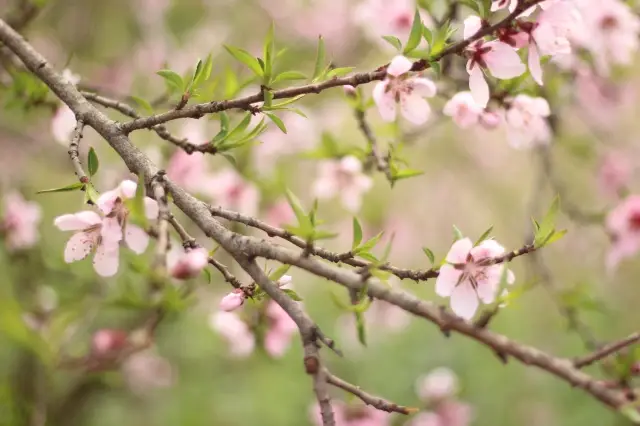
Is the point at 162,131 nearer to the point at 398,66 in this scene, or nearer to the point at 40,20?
the point at 398,66

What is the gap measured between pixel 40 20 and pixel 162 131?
1723mm

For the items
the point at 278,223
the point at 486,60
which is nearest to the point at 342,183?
the point at 278,223

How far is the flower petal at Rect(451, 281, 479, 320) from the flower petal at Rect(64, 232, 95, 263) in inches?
15.7

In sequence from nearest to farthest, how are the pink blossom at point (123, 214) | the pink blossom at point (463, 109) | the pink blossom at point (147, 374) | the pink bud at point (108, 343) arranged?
the pink blossom at point (123, 214) < the pink blossom at point (463, 109) < the pink bud at point (108, 343) < the pink blossom at point (147, 374)

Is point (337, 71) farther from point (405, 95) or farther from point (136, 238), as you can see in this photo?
point (136, 238)

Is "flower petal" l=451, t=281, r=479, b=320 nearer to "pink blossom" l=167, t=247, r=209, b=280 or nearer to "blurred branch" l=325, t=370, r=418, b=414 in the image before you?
"blurred branch" l=325, t=370, r=418, b=414

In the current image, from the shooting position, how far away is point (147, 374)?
2.33 m

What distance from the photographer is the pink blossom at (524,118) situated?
85 centimetres

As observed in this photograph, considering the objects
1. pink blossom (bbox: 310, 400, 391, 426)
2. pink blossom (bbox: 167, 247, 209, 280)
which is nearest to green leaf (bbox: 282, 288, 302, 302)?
pink blossom (bbox: 167, 247, 209, 280)

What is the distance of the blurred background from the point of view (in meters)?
1.48

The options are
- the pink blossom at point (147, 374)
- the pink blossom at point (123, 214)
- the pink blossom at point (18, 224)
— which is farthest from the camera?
the pink blossom at point (147, 374)

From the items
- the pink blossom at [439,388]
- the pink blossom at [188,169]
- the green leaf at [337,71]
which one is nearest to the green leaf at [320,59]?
the green leaf at [337,71]

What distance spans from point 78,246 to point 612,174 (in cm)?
176

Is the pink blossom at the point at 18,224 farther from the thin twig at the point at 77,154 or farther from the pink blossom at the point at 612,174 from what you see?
the pink blossom at the point at 612,174
